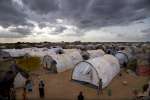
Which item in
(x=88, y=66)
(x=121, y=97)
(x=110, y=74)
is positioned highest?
(x=88, y=66)

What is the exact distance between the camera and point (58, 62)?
21.5 meters

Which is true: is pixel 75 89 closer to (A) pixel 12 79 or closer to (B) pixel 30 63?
(A) pixel 12 79

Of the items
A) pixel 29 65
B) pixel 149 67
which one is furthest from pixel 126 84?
pixel 29 65

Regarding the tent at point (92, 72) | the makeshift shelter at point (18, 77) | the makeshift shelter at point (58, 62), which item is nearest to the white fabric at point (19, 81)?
the makeshift shelter at point (18, 77)

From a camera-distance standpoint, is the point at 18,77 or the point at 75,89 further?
the point at 18,77

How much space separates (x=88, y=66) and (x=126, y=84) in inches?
178

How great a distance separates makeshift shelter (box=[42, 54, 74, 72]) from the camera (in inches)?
851

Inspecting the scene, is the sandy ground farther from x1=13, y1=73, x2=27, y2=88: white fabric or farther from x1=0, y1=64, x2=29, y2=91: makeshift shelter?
x1=0, y1=64, x2=29, y2=91: makeshift shelter

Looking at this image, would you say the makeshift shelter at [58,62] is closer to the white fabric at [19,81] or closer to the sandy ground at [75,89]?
the sandy ground at [75,89]

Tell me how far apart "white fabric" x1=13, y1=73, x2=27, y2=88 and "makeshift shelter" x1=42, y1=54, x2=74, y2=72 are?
628 centimetres

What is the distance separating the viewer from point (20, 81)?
1532 cm

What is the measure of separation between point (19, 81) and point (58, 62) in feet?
23.3

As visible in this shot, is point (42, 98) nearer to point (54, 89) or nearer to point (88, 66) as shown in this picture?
point (54, 89)

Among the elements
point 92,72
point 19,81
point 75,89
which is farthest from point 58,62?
point 92,72
